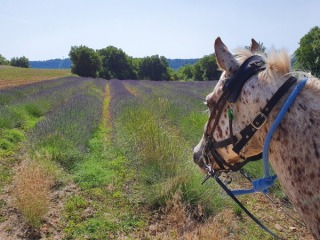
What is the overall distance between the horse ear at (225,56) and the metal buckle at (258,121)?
282 mm

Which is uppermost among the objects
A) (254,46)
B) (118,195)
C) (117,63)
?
(117,63)

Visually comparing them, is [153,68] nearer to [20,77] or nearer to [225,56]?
[20,77]

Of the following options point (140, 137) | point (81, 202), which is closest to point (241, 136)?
point (81, 202)

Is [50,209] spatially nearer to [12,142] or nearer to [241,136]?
[241,136]

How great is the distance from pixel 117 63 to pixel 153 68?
7.85 metres

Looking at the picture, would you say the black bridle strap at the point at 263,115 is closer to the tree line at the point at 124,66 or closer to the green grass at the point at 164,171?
the green grass at the point at 164,171

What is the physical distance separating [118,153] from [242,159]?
5394 mm

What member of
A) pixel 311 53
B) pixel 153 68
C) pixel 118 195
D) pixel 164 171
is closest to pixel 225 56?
pixel 164 171

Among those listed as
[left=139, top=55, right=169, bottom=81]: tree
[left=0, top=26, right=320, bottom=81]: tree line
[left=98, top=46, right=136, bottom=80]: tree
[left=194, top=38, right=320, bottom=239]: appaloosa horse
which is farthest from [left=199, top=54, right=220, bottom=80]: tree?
[left=194, top=38, right=320, bottom=239]: appaloosa horse

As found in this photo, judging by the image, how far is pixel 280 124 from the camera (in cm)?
136

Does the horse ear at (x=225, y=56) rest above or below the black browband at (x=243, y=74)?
above

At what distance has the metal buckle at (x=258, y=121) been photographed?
1409 millimetres

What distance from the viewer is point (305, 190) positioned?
1.30 m

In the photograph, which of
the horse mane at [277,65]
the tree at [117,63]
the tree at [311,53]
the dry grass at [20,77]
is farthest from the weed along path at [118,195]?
the tree at [117,63]
